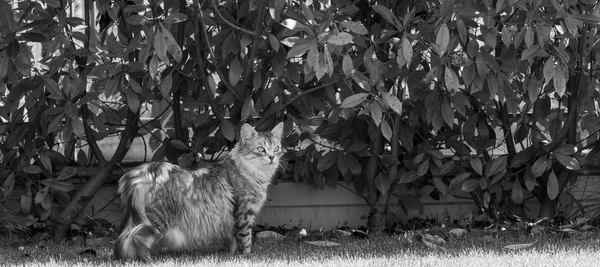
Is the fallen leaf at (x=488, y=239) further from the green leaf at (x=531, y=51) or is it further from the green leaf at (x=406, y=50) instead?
the green leaf at (x=406, y=50)

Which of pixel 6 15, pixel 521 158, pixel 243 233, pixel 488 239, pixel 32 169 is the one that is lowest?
pixel 488 239

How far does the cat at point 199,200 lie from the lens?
5.44 m

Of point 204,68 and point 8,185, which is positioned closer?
point 204,68

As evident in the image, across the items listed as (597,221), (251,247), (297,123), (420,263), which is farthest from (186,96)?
(597,221)

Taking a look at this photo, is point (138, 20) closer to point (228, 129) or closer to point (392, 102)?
point (228, 129)

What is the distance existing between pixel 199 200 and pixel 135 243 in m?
0.60

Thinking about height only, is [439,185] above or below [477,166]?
below

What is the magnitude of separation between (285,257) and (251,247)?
1.93 ft

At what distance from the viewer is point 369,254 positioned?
560cm

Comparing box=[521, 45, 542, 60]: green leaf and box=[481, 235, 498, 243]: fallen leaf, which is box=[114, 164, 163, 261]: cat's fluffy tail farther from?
box=[521, 45, 542, 60]: green leaf

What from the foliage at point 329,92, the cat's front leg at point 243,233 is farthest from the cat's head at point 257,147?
the cat's front leg at point 243,233

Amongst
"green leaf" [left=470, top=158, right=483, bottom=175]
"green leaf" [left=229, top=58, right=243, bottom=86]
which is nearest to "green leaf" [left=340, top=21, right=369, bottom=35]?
"green leaf" [left=229, top=58, right=243, bottom=86]

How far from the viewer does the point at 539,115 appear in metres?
6.82

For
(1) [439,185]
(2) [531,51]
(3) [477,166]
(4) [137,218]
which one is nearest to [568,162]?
(3) [477,166]
